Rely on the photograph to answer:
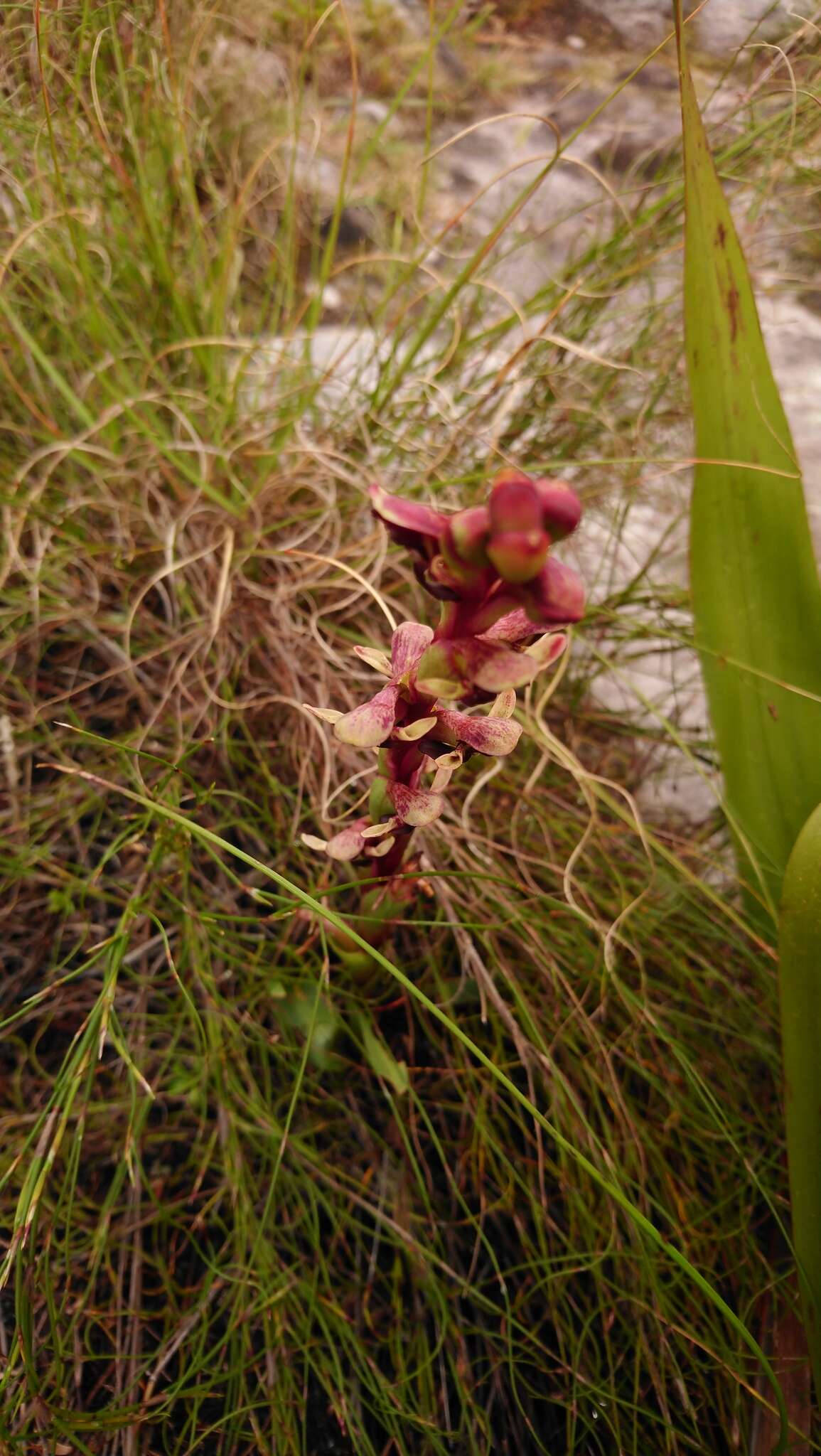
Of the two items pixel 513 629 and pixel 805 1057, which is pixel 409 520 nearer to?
pixel 513 629

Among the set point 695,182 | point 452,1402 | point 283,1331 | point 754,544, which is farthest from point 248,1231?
point 695,182

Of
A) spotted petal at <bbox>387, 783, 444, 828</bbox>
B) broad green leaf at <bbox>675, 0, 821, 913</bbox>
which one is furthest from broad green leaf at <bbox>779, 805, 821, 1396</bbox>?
spotted petal at <bbox>387, 783, 444, 828</bbox>

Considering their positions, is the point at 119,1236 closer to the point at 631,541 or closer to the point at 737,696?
the point at 737,696

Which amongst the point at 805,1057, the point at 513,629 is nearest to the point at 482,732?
the point at 513,629

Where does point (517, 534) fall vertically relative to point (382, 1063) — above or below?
above

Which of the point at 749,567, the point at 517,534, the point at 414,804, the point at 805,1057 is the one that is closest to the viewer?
the point at 517,534

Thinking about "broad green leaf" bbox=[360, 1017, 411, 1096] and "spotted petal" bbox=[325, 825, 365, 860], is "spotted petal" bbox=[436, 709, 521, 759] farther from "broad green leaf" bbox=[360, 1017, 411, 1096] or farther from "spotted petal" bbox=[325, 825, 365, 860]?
"broad green leaf" bbox=[360, 1017, 411, 1096]
